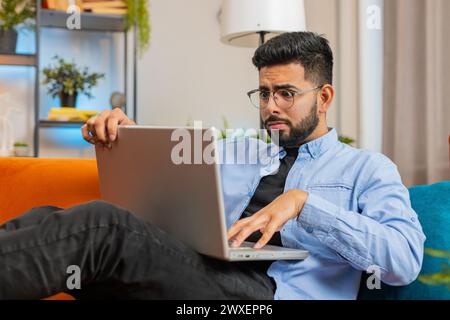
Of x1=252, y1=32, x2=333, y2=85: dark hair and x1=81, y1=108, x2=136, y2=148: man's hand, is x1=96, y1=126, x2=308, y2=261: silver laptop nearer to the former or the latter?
x1=81, y1=108, x2=136, y2=148: man's hand

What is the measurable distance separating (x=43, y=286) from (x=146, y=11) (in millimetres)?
2909

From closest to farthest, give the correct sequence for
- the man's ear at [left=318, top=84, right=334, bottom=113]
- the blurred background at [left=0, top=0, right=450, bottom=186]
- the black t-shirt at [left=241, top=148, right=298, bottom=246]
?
the black t-shirt at [left=241, top=148, right=298, bottom=246], the man's ear at [left=318, top=84, right=334, bottom=113], the blurred background at [left=0, top=0, right=450, bottom=186]

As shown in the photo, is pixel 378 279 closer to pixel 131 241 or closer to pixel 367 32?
pixel 131 241

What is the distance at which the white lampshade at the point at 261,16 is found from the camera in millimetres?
2988

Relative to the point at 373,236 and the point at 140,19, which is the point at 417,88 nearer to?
the point at 140,19

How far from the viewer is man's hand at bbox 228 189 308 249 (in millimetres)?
1219

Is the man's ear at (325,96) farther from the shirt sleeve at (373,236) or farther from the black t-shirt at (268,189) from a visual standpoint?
the shirt sleeve at (373,236)

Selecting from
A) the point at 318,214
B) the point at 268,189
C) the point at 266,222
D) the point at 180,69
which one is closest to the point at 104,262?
the point at 266,222

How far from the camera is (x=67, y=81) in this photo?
363cm

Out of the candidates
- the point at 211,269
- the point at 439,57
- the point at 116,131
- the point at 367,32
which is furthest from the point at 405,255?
the point at 367,32

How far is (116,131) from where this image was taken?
1375 mm

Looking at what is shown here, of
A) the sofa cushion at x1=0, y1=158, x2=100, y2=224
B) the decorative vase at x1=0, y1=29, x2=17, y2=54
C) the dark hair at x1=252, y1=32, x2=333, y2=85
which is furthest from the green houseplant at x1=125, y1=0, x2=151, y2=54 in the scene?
the dark hair at x1=252, y1=32, x2=333, y2=85

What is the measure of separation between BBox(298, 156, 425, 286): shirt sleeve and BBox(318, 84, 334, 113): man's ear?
1.49 ft

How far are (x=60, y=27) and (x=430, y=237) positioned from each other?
→ 114 inches
